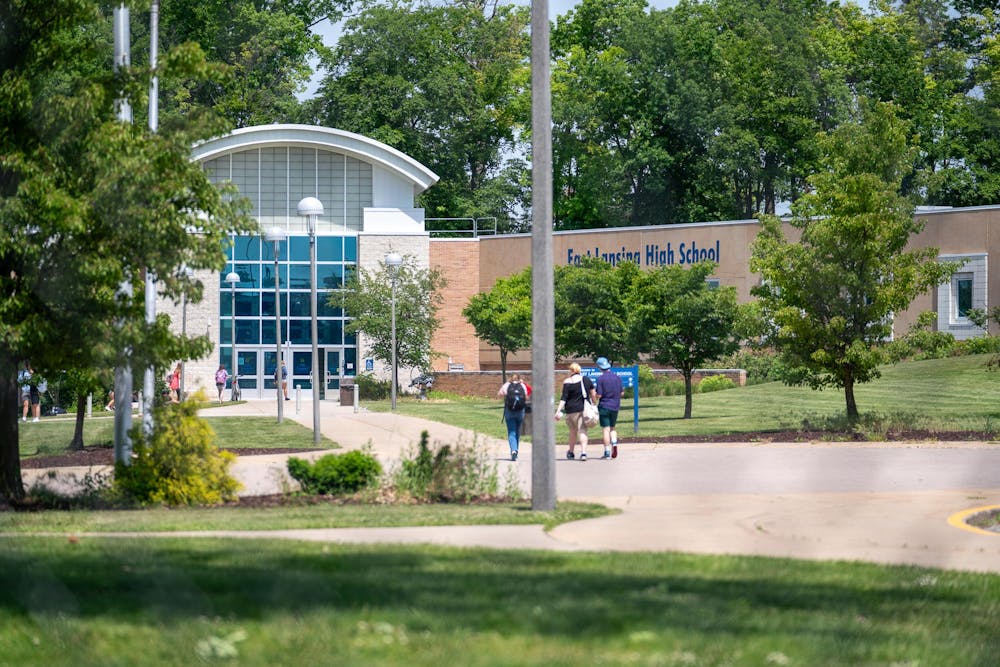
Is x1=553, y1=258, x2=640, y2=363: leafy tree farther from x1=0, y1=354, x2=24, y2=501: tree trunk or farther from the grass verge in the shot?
x1=0, y1=354, x2=24, y2=501: tree trunk

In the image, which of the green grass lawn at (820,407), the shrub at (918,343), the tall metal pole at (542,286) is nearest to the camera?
the tall metal pole at (542,286)

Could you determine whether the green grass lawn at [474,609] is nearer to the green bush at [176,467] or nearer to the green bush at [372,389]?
the green bush at [176,467]

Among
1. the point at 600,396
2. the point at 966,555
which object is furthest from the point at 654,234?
the point at 966,555

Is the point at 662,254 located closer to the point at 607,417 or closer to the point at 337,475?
the point at 607,417

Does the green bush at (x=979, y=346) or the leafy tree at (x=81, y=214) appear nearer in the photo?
the leafy tree at (x=81, y=214)

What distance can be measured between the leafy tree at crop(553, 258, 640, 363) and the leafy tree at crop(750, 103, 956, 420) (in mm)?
14111

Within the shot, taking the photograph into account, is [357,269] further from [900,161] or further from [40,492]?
[40,492]

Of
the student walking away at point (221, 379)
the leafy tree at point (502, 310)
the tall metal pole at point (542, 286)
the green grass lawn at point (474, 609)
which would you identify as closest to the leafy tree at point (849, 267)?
the tall metal pole at point (542, 286)

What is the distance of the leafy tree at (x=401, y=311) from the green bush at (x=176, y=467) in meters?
40.4

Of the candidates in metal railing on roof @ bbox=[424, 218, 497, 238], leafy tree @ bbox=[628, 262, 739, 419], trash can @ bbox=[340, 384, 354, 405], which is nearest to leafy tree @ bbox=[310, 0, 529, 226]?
metal railing on roof @ bbox=[424, 218, 497, 238]

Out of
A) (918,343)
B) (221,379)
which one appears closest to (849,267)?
(918,343)

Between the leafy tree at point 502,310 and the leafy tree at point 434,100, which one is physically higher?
the leafy tree at point 434,100

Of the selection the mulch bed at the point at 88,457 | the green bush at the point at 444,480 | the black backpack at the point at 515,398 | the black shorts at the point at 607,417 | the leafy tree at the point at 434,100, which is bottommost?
the mulch bed at the point at 88,457

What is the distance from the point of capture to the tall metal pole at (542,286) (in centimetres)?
1444
